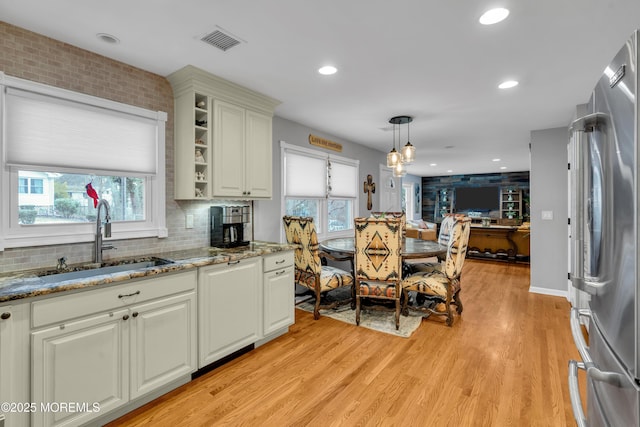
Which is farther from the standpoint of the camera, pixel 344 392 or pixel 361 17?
pixel 344 392

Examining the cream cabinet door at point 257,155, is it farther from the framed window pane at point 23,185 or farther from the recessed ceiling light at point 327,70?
the framed window pane at point 23,185

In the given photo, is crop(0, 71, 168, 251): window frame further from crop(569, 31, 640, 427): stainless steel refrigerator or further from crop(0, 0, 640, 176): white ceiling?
crop(569, 31, 640, 427): stainless steel refrigerator

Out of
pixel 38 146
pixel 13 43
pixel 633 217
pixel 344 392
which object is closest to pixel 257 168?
pixel 38 146

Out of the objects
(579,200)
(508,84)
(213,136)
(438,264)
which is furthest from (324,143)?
(579,200)

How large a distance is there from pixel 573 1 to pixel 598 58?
3.21 feet

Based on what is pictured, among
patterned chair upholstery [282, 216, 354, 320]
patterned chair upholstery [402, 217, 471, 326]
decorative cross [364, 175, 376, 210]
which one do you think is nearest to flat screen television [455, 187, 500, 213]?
decorative cross [364, 175, 376, 210]

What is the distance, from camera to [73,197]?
2.30m

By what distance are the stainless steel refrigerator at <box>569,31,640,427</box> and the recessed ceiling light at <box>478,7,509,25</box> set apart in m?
0.98

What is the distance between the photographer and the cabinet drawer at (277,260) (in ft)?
9.27

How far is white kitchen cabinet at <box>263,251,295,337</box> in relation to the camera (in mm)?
2820

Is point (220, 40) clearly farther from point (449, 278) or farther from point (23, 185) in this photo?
point (449, 278)

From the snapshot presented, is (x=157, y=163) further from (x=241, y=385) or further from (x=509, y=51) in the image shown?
(x=509, y=51)

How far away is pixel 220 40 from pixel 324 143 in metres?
2.71

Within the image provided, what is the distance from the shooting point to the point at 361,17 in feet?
6.17
